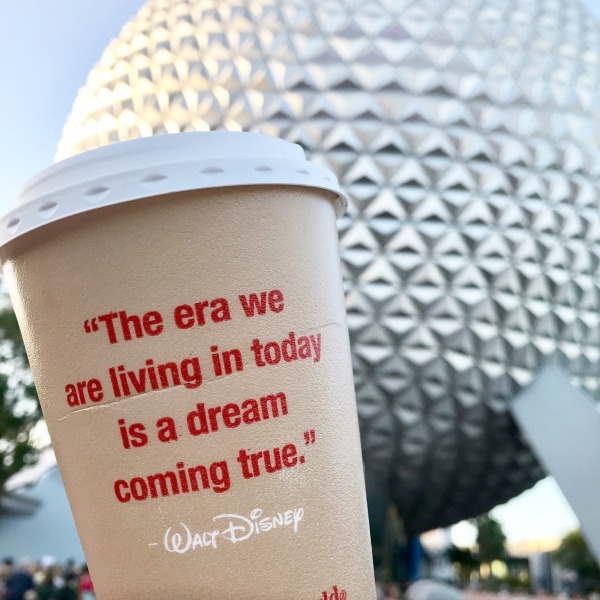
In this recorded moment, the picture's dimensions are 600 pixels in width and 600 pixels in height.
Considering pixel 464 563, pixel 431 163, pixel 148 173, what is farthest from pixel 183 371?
pixel 464 563

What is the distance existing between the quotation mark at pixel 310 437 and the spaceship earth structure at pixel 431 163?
3865mm

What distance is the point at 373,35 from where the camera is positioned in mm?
5164

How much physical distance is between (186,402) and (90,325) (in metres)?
0.19

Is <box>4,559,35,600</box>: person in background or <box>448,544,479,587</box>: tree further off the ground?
<box>4,559,35,600</box>: person in background

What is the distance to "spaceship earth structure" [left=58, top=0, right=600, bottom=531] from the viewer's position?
16.7 ft

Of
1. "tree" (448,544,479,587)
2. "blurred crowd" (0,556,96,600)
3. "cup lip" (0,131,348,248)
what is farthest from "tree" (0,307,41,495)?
"tree" (448,544,479,587)

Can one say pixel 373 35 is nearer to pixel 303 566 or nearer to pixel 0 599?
pixel 303 566

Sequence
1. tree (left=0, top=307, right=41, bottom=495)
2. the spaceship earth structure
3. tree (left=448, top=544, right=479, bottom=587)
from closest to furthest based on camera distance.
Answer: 1. the spaceship earth structure
2. tree (left=0, top=307, right=41, bottom=495)
3. tree (left=448, top=544, right=479, bottom=587)

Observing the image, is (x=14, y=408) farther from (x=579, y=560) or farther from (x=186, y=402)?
(x=579, y=560)

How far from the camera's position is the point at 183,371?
115 centimetres

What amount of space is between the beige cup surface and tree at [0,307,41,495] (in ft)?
41.4
